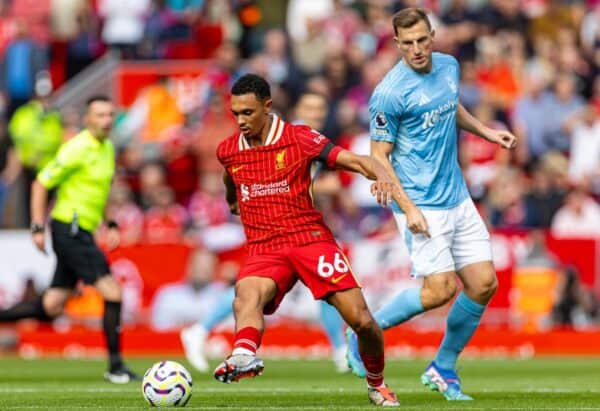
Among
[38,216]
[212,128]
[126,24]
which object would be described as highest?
[126,24]

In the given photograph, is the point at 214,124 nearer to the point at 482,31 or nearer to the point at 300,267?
the point at 482,31

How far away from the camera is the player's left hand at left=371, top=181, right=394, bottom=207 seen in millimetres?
9914

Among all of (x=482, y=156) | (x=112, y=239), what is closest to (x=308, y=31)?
(x=482, y=156)

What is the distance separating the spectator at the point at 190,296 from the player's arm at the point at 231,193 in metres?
9.15

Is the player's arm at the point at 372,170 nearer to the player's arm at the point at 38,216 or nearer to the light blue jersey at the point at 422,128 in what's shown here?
the light blue jersey at the point at 422,128

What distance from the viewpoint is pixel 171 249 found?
20.7 meters

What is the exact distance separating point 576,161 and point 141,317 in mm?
6439

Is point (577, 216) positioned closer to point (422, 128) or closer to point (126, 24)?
point (126, 24)

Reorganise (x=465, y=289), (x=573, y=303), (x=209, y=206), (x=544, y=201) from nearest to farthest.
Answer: (x=465, y=289) < (x=573, y=303) < (x=544, y=201) < (x=209, y=206)

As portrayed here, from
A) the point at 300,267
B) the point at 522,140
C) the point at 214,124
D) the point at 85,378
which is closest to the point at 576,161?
the point at 522,140

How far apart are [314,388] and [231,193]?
99.4 inches

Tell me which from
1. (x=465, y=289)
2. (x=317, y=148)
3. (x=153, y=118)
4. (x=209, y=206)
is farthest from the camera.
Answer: (x=153, y=118)

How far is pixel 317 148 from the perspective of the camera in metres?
10.5

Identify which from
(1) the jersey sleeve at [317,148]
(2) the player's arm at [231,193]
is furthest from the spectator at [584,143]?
(1) the jersey sleeve at [317,148]
